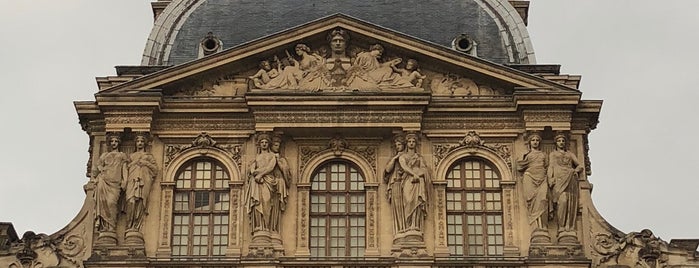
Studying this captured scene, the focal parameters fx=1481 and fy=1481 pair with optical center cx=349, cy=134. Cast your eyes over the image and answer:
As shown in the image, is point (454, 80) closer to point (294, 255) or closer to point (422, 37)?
point (422, 37)

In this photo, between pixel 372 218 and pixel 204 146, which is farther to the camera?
pixel 204 146

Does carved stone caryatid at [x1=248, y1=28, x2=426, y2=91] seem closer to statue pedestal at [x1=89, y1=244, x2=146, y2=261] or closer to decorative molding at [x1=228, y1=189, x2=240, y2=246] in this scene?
decorative molding at [x1=228, y1=189, x2=240, y2=246]

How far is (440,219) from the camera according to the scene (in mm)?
32094

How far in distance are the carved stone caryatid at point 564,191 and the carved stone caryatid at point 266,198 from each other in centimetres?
575

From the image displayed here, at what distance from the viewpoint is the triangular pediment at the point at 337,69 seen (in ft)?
108

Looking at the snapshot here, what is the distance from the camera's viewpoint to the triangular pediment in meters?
33.0

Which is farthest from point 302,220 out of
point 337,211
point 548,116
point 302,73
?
point 548,116

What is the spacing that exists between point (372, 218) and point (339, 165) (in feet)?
5.26

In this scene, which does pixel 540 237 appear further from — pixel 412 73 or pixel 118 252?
pixel 118 252

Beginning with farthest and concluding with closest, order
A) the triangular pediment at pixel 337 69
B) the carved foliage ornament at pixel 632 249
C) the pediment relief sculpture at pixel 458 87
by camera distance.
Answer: the pediment relief sculpture at pixel 458 87
the triangular pediment at pixel 337 69
the carved foliage ornament at pixel 632 249

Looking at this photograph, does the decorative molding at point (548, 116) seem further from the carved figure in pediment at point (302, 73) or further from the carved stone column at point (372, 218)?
the carved figure in pediment at point (302, 73)

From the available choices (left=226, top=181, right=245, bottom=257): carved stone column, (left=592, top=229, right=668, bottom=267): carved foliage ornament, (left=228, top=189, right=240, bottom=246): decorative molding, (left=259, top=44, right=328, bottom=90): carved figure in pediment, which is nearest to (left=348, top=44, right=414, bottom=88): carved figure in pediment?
(left=259, top=44, right=328, bottom=90): carved figure in pediment

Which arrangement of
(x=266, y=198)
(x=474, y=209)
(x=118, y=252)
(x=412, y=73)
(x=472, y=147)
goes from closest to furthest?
(x=118, y=252), (x=266, y=198), (x=474, y=209), (x=472, y=147), (x=412, y=73)

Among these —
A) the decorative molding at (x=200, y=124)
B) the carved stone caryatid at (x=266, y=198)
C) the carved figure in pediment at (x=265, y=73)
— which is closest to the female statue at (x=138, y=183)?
the decorative molding at (x=200, y=124)
